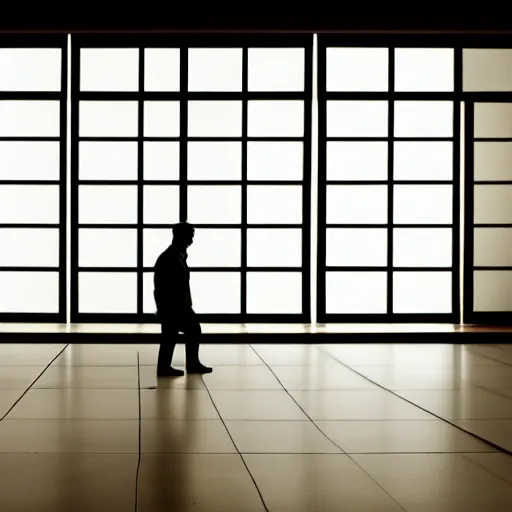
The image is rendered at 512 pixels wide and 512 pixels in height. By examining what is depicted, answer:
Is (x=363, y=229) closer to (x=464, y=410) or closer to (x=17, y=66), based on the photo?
(x=17, y=66)

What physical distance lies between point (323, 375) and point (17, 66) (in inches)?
294

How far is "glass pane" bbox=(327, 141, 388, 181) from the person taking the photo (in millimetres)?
14031

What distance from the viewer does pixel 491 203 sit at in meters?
14.0

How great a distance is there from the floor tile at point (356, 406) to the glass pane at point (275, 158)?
643 cm

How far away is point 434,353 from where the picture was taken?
36.6 ft

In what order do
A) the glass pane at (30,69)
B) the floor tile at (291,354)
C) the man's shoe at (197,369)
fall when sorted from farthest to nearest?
the glass pane at (30,69) < the floor tile at (291,354) < the man's shoe at (197,369)

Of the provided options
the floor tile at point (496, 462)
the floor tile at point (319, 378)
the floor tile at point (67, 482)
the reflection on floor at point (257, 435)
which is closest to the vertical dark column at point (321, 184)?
the reflection on floor at point (257, 435)

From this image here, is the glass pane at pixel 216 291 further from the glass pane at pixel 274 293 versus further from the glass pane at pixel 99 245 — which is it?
the glass pane at pixel 99 245

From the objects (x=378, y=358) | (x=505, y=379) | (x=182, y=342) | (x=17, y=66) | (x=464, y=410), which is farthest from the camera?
(x=17, y=66)

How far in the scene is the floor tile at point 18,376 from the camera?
8.31 m

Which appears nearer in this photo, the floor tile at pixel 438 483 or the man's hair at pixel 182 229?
the floor tile at pixel 438 483

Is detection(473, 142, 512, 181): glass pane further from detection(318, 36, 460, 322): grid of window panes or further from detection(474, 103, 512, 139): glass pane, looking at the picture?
detection(318, 36, 460, 322): grid of window panes

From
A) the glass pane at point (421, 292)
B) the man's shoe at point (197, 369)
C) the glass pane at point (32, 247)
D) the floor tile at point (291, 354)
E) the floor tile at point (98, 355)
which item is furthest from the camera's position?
the glass pane at point (421, 292)
